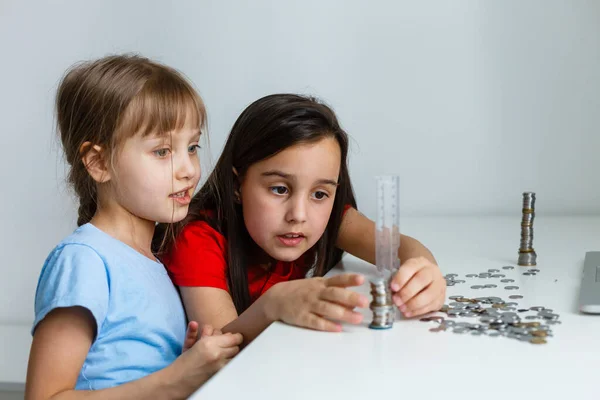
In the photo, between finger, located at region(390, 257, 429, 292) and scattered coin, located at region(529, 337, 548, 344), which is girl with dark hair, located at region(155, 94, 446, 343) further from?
scattered coin, located at region(529, 337, 548, 344)

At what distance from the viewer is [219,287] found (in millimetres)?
1354

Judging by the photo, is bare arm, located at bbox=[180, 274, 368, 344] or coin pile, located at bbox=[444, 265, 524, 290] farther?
coin pile, located at bbox=[444, 265, 524, 290]

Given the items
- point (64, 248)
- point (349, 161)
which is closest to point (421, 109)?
point (349, 161)

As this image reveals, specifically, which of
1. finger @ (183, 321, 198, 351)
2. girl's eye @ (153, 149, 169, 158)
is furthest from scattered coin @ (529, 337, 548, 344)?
girl's eye @ (153, 149, 169, 158)

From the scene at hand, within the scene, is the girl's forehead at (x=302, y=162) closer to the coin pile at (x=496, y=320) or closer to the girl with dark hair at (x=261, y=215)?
the girl with dark hair at (x=261, y=215)

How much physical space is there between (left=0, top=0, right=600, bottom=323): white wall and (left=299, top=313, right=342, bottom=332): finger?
1277mm

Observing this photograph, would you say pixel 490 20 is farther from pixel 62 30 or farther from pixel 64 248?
pixel 64 248

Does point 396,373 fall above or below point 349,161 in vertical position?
below

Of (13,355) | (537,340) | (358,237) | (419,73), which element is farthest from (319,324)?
(13,355)

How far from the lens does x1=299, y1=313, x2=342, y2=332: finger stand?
37.8 inches

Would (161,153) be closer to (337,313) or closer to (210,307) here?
(210,307)

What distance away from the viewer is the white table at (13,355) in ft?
6.83

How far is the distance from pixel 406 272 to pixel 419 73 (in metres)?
1.23

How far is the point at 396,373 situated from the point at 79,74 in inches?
30.6
